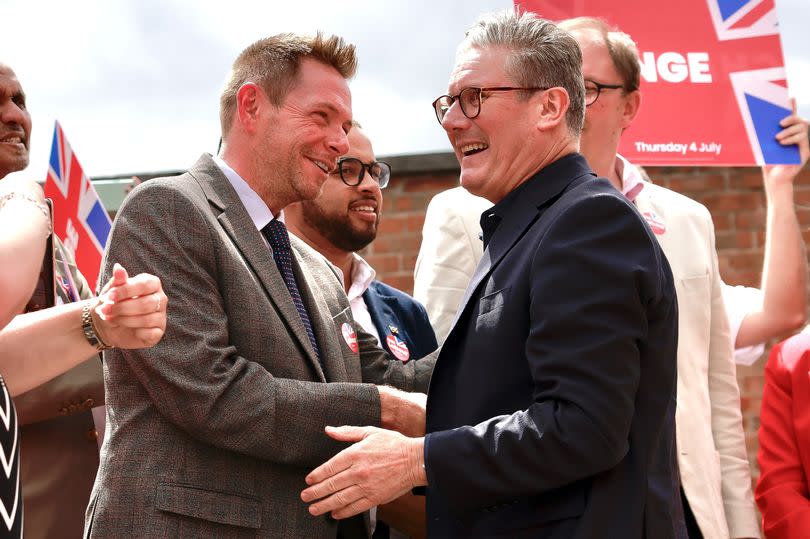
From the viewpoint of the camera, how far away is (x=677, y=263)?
342 centimetres

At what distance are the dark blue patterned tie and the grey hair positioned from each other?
2.43 ft

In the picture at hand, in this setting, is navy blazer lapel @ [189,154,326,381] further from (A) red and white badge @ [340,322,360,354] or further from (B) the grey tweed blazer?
(A) red and white badge @ [340,322,360,354]

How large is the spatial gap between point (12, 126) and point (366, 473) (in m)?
1.55

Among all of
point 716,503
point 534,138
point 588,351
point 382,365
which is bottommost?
point 716,503

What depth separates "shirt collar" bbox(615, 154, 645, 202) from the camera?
11.7 feet

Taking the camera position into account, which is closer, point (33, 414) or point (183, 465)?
point (183, 465)

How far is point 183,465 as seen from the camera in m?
2.49

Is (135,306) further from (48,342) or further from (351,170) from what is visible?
(351,170)

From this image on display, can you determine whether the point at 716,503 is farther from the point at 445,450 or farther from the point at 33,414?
the point at 33,414

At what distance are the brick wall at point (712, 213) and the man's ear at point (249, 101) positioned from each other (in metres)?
3.39

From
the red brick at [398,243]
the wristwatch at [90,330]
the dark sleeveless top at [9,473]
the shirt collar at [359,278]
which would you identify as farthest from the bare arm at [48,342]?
the red brick at [398,243]

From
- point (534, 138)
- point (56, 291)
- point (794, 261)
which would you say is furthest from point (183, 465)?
point (794, 261)

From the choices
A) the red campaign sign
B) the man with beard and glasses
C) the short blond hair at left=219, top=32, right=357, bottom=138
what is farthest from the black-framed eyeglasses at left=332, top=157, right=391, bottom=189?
the short blond hair at left=219, top=32, right=357, bottom=138

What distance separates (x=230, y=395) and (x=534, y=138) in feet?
3.05
